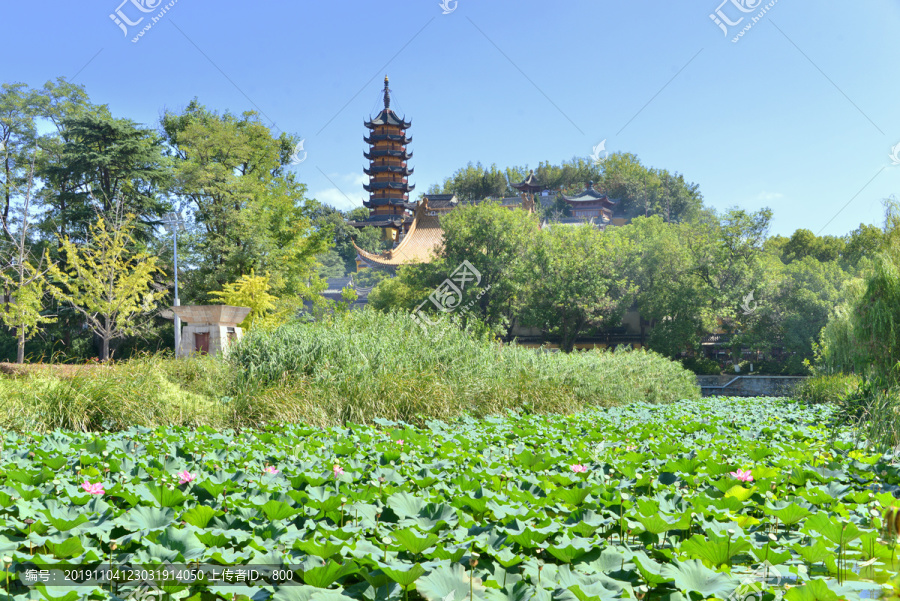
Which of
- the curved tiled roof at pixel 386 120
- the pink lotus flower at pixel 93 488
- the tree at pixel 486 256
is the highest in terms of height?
the curved tiled roof at pixel 386 120

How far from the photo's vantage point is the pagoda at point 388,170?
136ft

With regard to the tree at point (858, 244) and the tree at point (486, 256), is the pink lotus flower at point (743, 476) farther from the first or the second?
the tree at point (858, 244)

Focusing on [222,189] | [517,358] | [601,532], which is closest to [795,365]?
[517,358]

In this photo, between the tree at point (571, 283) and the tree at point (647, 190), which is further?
the tree at point (647, 190)

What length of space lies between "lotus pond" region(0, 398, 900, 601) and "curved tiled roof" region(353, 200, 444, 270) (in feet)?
75.3

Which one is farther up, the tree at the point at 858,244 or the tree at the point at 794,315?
the tree at the point at 858,244

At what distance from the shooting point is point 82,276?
59.4 feet

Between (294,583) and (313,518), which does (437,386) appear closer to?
(313,518)

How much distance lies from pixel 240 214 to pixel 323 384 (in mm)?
14304

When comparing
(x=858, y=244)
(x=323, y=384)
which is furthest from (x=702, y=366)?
(x=323, y=384)

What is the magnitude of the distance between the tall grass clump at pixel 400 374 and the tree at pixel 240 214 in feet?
35.6

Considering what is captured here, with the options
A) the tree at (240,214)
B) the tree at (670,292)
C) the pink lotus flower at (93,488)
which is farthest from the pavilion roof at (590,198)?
the pink lotus flower at (93,488)

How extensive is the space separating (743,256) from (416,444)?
22.6 m

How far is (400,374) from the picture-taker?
713 centimetres
